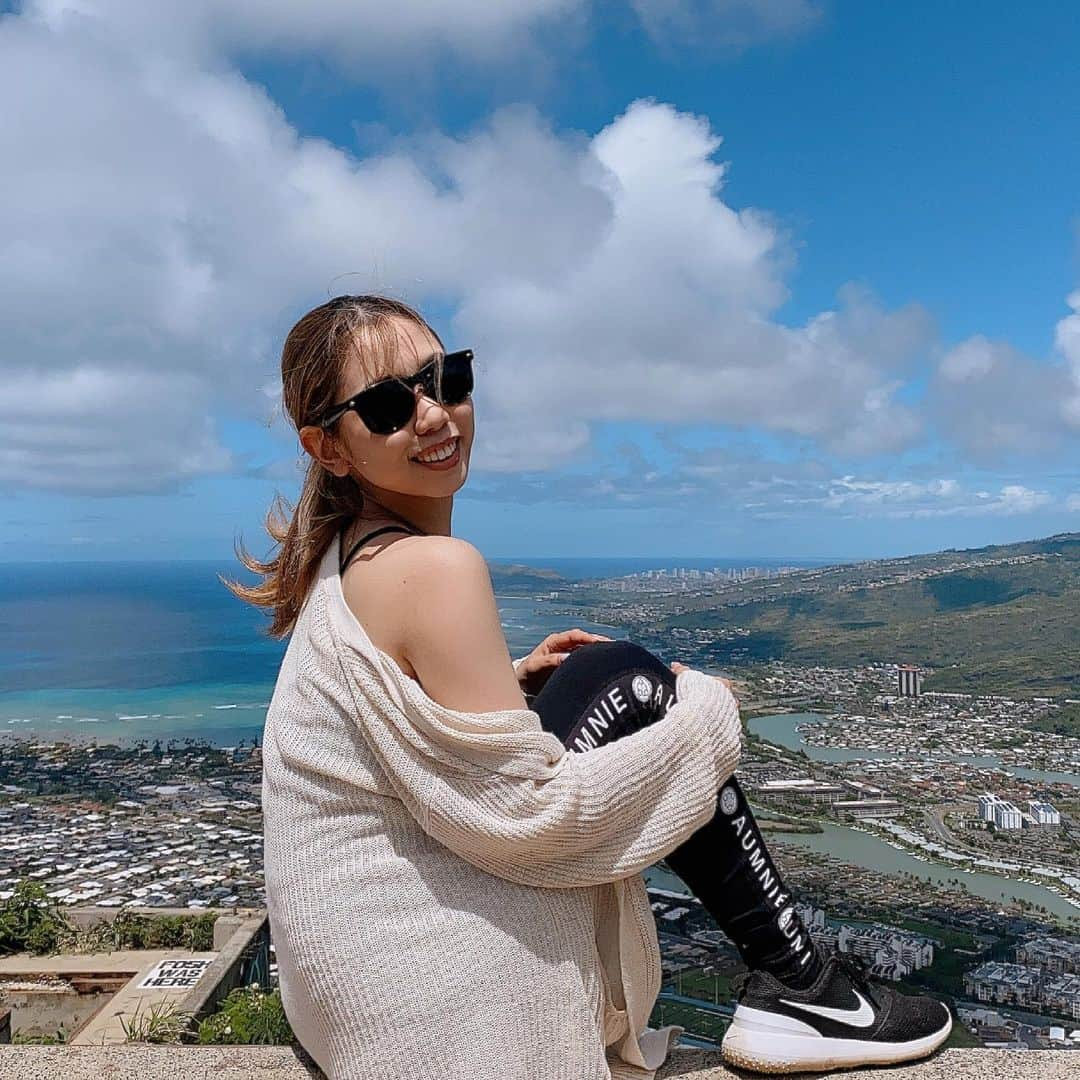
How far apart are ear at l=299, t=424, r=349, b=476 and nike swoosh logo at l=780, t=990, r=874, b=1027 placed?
123 centimetres

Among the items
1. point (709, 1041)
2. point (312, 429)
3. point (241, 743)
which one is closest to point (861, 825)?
point (241, 743)

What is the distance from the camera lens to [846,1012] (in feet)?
5.96

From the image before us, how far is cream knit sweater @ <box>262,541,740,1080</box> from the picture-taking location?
1.45 metres

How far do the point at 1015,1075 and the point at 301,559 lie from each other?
1.59 metres

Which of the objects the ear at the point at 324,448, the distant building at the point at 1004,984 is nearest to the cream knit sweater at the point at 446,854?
the ear at the point at 324,448

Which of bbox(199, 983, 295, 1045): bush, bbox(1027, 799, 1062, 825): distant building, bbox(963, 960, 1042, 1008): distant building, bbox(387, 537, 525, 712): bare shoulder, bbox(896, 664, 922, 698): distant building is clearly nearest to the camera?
bbox(387, 537, 525, 712): bare shoulder

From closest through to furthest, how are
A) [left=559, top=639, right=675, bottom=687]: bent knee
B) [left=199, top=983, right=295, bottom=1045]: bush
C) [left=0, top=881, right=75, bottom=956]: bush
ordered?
[left=559, top=639, right=675, bottom=687]: bent knee → [left=199, top=983, right=295, bottom=1045]: bush → [left=0, top=881, right=75, bottom=956]: bush

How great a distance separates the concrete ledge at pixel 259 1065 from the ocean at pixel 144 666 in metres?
11.3

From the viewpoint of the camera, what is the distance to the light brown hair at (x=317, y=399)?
170cm

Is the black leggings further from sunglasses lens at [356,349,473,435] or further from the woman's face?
sunglasses lens at [356,349,473,435]

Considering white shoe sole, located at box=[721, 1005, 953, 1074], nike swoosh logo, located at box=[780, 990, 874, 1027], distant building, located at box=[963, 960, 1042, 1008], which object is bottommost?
distant building, located at box=[963, 960, 1042, 1008]

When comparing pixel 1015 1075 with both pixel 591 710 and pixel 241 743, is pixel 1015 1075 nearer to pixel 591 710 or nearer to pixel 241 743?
pixel 591 710

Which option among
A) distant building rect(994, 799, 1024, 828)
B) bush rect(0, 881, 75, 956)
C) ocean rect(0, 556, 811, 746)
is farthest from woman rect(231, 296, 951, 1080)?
distant building rect(994, 799, 1024, 828)

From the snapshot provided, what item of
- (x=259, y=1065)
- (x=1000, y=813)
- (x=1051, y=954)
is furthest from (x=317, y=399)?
(x=1000, y=813)
